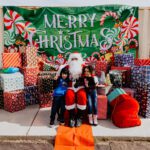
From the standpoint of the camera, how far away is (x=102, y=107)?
478cm

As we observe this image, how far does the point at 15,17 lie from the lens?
6.81 meters

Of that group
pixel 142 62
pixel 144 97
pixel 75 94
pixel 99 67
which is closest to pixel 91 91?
pixel 75 94

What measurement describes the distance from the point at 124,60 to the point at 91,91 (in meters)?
1.82

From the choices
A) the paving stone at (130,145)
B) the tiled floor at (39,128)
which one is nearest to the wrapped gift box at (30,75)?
the tiled floor at (39,128)

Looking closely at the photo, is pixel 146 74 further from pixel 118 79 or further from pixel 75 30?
pixel 75 30

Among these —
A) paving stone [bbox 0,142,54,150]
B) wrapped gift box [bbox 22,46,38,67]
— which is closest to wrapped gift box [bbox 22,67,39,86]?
wrapped gift box [bbox 22,46,38,67]

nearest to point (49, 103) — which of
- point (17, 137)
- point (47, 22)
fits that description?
point (17, 137)

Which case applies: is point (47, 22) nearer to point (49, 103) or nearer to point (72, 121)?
point (49, 103)

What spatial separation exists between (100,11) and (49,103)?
10.1ft

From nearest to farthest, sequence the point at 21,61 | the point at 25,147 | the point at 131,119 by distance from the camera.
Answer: the point at 25,147
the point at 131,119
the point at 21,61

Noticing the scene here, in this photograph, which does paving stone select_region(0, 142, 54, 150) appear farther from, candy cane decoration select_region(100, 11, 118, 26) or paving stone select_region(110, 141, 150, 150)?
candy cane decoration select_region(100, 11, 118, 26)

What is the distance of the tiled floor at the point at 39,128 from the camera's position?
4.11m

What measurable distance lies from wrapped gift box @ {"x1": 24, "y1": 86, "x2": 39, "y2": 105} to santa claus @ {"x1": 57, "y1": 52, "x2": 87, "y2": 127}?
139 centimetres

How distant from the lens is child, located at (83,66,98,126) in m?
4.55
